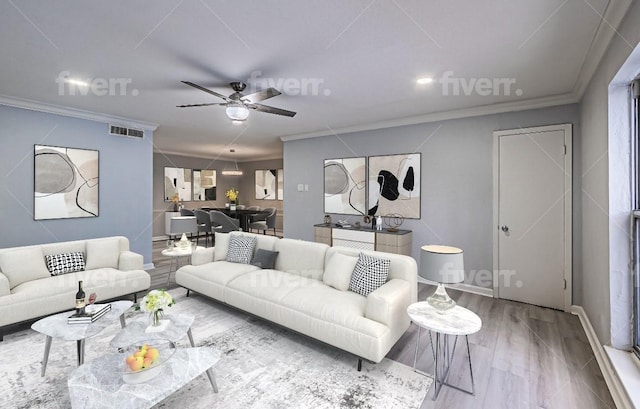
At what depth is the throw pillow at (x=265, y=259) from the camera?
373 centimetres

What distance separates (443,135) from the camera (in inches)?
176

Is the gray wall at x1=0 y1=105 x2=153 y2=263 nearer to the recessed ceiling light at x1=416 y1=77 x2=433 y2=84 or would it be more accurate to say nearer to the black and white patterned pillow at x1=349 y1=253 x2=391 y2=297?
the black and white patterned pillow at x1=349 y1=253 x2=391 y2=297

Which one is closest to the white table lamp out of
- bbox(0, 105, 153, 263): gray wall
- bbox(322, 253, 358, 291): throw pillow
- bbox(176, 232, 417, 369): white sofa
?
bbox(176, 232, 417, 369): white sofa

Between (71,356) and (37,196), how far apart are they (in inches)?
112

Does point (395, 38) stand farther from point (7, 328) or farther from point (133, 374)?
point (7, 328)

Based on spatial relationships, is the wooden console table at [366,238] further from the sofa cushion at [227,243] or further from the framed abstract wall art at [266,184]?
the framed abstract wall art at [266,184]

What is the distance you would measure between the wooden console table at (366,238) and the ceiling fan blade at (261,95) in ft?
9.19

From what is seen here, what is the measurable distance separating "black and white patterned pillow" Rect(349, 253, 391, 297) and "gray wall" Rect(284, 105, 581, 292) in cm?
206

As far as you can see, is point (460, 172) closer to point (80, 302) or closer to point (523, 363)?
point (523, 363)

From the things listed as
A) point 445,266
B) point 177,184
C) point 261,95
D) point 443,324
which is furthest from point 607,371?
point 177,184

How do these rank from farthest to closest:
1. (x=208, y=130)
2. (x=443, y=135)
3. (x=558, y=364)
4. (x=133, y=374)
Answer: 1. (x=208, y=130)
2. (x=443, y=135)
3. (x=558, y=364)
4. (x=133, y=374)

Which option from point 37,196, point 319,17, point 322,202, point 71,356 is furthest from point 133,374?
point 322,202

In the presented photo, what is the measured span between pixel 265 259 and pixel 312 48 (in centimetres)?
250

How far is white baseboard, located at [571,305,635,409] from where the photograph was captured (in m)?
1.86
